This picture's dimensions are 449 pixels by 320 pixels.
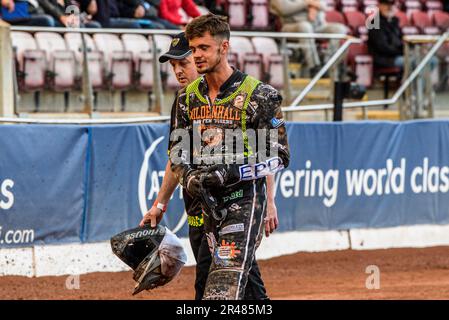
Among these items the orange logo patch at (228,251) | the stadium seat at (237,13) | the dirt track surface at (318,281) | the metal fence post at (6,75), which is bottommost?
the dirt track surface at (318,281)

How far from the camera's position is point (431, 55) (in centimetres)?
1627

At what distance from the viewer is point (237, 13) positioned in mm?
18312

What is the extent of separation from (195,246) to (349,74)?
9.03 metres

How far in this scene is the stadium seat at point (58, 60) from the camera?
43.4 ft

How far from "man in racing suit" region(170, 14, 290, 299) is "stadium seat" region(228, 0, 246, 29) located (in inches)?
441

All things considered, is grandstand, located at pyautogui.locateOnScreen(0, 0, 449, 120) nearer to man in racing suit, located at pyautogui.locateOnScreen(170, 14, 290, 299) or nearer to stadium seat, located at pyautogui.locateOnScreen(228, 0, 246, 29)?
stadium seat, located at pyautogui.locateOnScreen(228, 0, 246, 29)

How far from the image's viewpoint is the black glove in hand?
6.81 meters

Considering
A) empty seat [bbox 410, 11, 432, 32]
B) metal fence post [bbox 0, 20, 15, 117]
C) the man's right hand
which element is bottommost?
the man's right hand

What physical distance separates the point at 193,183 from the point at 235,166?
0.94 ft

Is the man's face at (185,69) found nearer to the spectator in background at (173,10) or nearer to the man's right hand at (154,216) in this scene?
the man's right hand at (154,216)

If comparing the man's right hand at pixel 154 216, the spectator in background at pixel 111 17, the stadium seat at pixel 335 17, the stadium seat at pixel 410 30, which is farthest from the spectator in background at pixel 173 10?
the man's right hand at pixel 154 216

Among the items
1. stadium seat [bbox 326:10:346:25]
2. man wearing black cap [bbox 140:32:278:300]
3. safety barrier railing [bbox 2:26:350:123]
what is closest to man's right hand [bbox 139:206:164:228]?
man wearing black cap [bbox 140:32:278:300]

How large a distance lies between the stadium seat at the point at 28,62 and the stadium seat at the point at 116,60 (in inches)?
32.9

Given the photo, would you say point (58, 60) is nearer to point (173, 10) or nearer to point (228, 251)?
point (173, 10)
